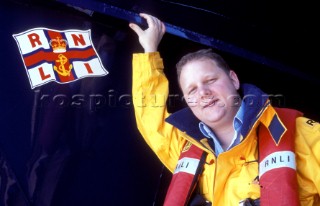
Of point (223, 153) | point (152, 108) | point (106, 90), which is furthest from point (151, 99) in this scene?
point (223, 153)

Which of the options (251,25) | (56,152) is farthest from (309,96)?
(56,152)

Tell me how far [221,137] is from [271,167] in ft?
0.79

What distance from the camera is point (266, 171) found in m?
1.17

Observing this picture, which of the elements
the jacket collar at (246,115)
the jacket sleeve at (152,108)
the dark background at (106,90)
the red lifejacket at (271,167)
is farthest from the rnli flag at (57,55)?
the red lifejacket at (271,167)

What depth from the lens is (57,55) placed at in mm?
1365

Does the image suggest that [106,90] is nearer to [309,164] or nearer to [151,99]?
[151,99]

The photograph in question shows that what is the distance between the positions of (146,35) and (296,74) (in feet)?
2.62

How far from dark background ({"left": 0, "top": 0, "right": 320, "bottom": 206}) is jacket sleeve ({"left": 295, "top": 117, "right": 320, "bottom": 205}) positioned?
0.57 meters

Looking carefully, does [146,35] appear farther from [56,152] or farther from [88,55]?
[56,152]

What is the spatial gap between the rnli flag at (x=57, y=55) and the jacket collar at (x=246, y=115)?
0.31 meters

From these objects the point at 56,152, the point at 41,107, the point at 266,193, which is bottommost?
the point at 266,193

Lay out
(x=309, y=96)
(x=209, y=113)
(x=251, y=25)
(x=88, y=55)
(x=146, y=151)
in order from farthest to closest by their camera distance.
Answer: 1. (x=309, y=96)
2. (x=251, y=25)
3. (x=146, y=151)
4. (x=88, y=55)
5. (x=209, y=113)

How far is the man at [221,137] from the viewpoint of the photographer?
46.4 inches

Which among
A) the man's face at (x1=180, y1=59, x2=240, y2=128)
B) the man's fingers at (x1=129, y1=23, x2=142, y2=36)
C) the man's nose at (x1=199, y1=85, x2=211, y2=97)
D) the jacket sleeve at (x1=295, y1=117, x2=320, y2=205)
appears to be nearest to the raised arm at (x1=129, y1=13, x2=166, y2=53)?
the man's fingers at (x1=129, y1=23, x2=142, y2=36)
